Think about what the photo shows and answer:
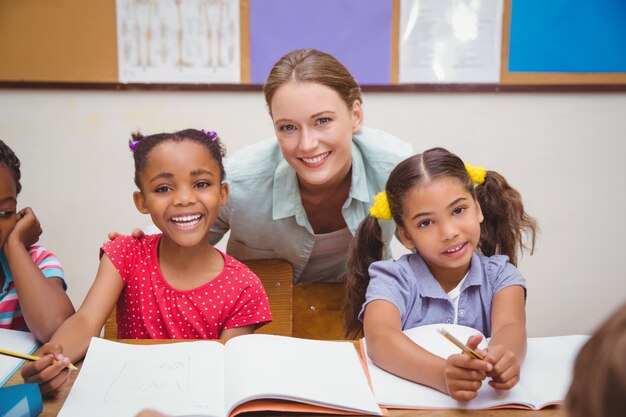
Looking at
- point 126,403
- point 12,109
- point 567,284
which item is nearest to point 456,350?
point 126,403

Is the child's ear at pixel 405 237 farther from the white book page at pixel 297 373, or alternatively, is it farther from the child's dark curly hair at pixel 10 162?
the child's dark curly hair at pixel 10 162

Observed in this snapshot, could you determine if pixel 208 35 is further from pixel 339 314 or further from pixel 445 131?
pixel 339 314

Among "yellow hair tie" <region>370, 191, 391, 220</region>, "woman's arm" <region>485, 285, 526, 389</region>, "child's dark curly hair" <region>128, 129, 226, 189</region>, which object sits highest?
"child's dark curly hair" <region>128, 129, 226, 189</region>

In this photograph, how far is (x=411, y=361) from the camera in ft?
2.89

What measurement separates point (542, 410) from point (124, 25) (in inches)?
79.9

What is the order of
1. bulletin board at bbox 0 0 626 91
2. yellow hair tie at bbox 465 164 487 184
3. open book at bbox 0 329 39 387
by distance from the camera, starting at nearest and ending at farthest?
open book at bbox 0 329 39 387 → yellow hair tie at bbox 465 164 487 184 → bulletin board at bbox 0 0 626 91

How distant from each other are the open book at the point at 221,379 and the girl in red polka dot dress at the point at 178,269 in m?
0.24

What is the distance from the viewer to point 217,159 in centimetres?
128

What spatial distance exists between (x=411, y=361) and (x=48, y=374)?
517 millimetres

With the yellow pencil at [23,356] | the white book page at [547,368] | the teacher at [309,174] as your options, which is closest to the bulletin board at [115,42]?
the teacher at [309,174]

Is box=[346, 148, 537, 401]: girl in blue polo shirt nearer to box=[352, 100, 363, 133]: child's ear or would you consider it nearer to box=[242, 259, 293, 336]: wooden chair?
box=[242, 259, 293, 336]: wooden chair

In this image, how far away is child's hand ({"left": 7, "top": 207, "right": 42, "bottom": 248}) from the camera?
121 centimetres

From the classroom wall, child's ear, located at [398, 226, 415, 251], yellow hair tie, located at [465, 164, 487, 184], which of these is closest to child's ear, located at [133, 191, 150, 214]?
child's ear, located at [398, 226, 415, 251]

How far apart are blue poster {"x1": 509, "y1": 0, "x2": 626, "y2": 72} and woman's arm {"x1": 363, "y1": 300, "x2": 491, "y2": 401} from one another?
1600mm
